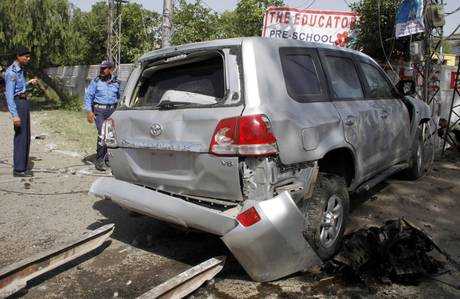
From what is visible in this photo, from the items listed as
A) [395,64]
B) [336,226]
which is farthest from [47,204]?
[395,64]

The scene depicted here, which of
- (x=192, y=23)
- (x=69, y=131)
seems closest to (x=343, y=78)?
(x=69, y=131)

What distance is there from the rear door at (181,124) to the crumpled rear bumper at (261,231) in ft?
0.68

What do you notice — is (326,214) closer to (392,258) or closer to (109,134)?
(392,258)

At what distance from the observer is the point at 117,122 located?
168 inches

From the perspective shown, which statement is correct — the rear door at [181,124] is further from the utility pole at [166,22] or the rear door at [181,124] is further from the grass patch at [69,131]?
the grass patch at [69,131]

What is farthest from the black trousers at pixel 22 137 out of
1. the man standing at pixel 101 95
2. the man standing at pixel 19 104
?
the man standing at pixel 101 95

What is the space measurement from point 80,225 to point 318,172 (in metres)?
2.71

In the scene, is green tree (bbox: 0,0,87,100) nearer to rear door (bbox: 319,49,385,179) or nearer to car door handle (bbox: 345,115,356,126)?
rear door (bbox: 319,49,385,179)

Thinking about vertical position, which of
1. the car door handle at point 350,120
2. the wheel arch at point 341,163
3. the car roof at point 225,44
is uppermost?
the car roof at point 225,44

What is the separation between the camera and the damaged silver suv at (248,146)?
3.37 m

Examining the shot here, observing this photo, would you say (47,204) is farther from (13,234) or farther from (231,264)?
(231,264)

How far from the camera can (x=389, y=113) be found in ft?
17.5

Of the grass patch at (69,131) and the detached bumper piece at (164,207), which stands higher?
the detached bumper piece at (164,207)

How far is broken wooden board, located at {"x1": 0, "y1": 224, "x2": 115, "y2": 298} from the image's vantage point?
136 inches
